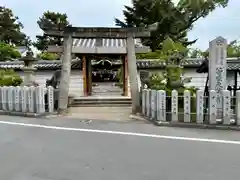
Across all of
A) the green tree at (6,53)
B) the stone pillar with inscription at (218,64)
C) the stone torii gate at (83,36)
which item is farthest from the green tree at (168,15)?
the stone pillar with inscription at (218,64)

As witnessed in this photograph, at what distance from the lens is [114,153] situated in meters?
5.97

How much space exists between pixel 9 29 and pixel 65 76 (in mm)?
30204

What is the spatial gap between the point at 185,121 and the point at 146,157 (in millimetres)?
3700

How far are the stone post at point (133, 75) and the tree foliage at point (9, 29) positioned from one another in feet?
97.9

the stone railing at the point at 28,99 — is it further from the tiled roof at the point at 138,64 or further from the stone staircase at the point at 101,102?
the tiled roof at the point at 138,64

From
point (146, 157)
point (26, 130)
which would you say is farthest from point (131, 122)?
point (146, 157)

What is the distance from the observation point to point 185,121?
904 cm

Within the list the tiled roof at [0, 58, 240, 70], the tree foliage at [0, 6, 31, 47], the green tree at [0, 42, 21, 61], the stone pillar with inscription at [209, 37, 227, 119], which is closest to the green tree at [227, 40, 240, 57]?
the tiled roof at [0, 58, 240, 70]

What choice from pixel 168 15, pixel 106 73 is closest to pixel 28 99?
pixel 106 73

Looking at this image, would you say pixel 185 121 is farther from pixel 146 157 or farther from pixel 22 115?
pixel 22 115

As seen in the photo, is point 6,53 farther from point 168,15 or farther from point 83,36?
point 83,36

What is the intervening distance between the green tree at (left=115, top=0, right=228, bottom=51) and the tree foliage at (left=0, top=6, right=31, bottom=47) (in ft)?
58.7

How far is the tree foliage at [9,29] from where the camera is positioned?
38031 mm

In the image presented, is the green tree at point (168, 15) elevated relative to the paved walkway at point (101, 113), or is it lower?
elevated
